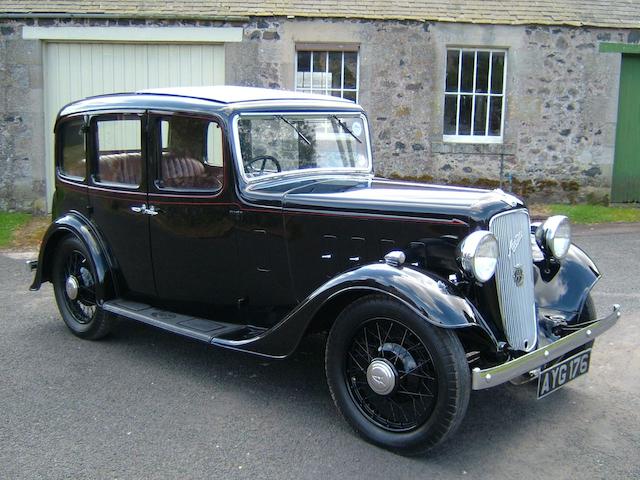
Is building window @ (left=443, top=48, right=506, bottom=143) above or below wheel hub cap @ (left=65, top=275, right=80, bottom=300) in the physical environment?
above

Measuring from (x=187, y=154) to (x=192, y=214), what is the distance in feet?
1.48

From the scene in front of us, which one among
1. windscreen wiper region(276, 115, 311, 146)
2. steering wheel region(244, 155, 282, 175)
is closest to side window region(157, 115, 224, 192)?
steering wheel region(244, 155, 282, 175)

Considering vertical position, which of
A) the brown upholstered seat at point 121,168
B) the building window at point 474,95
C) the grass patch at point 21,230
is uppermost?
the building window at point 474,95

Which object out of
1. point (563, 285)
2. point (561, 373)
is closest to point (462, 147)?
point (563, 285)

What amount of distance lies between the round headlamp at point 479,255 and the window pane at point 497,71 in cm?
820

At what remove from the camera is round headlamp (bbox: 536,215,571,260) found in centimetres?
424

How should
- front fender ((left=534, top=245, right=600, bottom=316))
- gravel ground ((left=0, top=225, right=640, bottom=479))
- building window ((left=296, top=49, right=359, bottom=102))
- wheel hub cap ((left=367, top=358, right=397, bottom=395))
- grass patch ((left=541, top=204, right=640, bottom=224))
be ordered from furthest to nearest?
building window ((left=296, top=49, right=359, bottom=102)) < grass patch ((left=541, top=204, right=640, bottom=224)) < front fender ((left=534, top=245, right=600, bottom=316)) < wheel hub cap ((left=367, top=358, right=397, bottom=395)) < gravel ground ((left=0, top=225, right=640, bottom=479))

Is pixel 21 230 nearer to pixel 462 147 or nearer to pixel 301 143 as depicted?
pixel 301 143

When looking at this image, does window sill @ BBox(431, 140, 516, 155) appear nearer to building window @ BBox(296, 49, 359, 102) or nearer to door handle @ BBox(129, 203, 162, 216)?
building window @ BBox(296, 49, 359, 102)

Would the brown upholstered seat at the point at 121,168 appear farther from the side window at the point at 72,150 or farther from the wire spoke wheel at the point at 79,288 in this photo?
the wire spoke wheel at the point at 79,288

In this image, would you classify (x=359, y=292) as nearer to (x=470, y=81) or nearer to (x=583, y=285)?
(x=583, y=285)

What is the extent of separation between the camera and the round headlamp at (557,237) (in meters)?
4.24

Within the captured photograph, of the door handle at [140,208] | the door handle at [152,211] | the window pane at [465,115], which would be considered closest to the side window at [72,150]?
the door handle at [140,208]

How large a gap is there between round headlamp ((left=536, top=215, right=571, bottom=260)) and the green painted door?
7.93m
